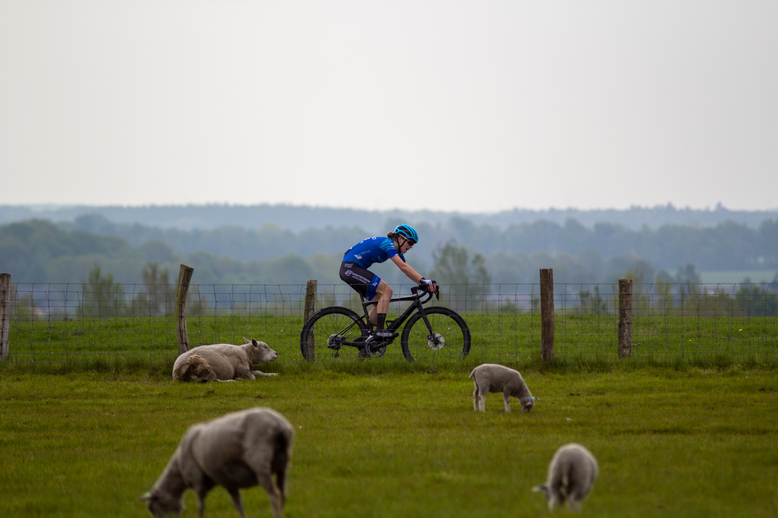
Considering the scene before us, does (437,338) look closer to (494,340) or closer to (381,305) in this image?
(381,305)

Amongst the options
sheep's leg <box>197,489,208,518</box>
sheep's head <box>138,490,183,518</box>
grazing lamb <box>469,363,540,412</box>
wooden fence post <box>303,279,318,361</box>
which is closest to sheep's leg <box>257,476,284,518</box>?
sheep's leg <box>197,489,208,518</box>

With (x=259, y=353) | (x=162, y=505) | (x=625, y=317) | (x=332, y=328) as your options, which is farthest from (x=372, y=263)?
(x=162, y=505)

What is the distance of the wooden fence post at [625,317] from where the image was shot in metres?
12.3

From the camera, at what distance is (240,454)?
444 cm

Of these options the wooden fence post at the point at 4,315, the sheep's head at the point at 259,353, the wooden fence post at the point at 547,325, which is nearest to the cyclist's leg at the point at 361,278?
the sheep's head at the point at 259,353

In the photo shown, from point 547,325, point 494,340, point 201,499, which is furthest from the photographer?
point 494,340

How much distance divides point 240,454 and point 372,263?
8106mm

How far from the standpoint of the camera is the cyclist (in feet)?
40.5

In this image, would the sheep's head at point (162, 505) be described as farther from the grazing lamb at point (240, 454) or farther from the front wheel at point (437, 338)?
the front wheel at point (437, 338)

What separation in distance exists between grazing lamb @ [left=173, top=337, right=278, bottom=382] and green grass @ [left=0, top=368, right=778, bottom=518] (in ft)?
1.62

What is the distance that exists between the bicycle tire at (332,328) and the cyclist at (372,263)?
1.38 feet

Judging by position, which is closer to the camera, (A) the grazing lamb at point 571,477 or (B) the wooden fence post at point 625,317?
(A) the grazing lamb at point 571,477

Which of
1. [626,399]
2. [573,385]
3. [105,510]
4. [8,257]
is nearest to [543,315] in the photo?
[573,385]

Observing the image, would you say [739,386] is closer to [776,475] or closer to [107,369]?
[776,475]
